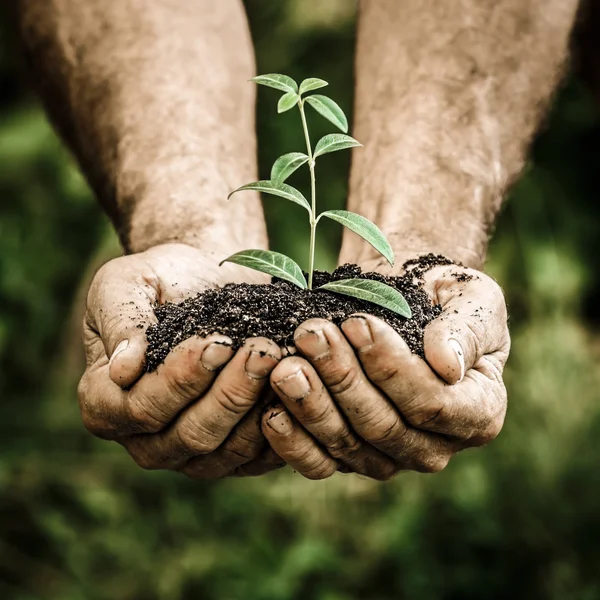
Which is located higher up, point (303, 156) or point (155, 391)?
point (303, 156)

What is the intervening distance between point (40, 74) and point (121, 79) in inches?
12.5

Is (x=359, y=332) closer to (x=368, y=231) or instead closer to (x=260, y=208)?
(x=368, y=231)

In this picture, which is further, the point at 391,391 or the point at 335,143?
the point at 335,143

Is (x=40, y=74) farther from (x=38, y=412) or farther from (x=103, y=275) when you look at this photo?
(x=38, y=412)

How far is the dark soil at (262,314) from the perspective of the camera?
104 centimetres

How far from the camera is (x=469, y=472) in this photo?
8.33ft

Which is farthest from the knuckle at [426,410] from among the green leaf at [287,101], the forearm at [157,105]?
the forearm at [157,105]

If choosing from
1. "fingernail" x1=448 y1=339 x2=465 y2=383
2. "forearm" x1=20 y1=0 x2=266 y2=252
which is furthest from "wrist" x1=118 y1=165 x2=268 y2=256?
"fingernail" x1=448 y1=339 x2=465 y2=383

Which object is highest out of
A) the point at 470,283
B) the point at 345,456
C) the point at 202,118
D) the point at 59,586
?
the point at 202,118

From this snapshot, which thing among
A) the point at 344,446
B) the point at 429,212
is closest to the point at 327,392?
the point at 344,446

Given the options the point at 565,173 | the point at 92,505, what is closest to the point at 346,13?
the point at 565,173

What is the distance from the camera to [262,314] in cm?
106

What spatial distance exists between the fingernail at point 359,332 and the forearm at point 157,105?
570 mm

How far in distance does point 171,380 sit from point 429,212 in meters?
0.72
